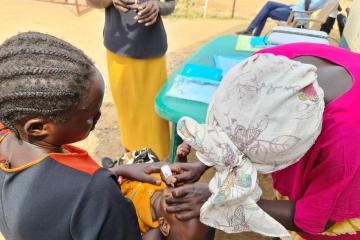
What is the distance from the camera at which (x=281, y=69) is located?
1.09 metres

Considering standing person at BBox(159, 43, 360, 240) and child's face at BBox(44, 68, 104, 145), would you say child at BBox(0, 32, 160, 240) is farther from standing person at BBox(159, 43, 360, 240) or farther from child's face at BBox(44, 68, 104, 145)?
standing person at BBox(159, 43, 360, 240)

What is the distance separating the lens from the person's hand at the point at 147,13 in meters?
2.37

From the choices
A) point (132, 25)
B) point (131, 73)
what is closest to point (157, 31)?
point (132, 25)

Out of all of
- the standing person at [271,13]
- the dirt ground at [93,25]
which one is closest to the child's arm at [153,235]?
the dirt ground at [93,25]

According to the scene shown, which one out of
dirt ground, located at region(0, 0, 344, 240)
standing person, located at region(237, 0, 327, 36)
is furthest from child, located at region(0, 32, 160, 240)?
standing person, located at region(237, 0, 327, 36)

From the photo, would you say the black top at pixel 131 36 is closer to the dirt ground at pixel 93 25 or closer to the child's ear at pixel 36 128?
the child's ear at pixel 36 128

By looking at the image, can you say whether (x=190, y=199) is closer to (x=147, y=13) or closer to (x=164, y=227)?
(x=164, y=227)

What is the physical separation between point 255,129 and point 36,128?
2.11 ft

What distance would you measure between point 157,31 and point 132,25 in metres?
0.19

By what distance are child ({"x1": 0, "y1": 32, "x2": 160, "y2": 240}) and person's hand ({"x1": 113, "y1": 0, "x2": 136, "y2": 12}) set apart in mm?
1434

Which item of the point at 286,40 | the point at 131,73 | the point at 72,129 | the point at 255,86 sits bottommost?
the point at 131,73

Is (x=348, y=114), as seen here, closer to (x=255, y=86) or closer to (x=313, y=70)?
(x=313, y=70)

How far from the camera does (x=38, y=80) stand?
952 millimetres

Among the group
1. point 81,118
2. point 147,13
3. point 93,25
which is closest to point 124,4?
point 147,13
